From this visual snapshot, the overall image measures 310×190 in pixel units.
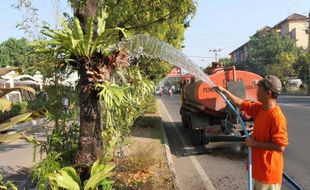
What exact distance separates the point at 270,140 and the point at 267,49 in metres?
88.6

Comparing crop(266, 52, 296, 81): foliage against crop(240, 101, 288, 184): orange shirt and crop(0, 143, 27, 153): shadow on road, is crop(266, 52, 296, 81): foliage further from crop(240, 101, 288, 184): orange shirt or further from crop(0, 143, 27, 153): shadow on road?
crop(240, 101, 288, 184): orange shirt

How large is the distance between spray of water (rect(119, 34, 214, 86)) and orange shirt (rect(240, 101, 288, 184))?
143 centimetres

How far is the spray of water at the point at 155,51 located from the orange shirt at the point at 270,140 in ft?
4.70

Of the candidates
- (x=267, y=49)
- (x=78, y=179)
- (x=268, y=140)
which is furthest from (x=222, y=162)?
(x=267, y=49)

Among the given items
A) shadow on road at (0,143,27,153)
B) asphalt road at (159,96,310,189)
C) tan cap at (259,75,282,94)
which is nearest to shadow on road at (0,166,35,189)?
asphalt road at (159,96,310,189)

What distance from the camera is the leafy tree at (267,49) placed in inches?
3506

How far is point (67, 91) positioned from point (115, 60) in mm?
1806

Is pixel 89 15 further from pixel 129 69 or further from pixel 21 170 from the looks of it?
pixel 21 170

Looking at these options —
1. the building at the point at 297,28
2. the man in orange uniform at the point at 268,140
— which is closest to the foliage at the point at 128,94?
the man in orange uniform at the point at 268,140

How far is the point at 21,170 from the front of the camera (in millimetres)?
10438

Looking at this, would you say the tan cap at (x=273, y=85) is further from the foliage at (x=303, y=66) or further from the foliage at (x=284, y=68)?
the foliage at (x=284, y=68)

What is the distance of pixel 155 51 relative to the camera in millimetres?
6230

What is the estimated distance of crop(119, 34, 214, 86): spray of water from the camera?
608cm

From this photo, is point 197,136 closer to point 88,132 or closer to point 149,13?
point 149,13
